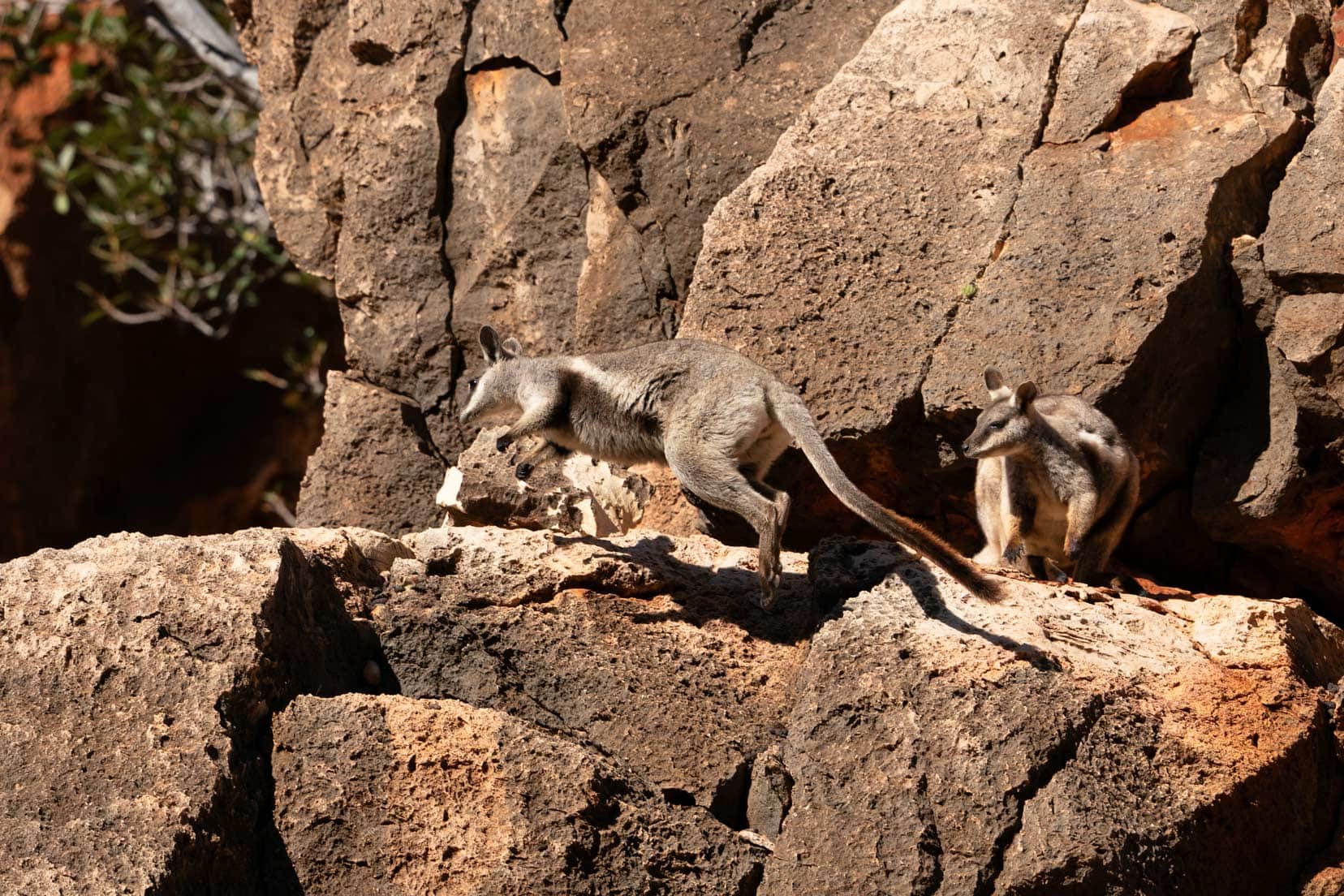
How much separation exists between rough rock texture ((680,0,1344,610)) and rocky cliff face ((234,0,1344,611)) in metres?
0.02

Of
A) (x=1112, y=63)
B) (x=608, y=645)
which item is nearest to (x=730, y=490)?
(x=608, y=645)

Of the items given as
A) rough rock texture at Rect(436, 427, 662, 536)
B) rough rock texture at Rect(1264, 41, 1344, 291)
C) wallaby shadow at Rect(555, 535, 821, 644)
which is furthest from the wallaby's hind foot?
rough rock texture at Rect(1264, 41, 1344, 291)

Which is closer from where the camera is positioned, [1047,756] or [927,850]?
[927,850]

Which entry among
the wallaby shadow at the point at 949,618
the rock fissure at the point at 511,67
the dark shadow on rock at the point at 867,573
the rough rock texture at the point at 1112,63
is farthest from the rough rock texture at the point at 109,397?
the wallaby shadow at the point at 949,618

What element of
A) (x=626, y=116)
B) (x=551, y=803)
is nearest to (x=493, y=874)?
(x=551, y=803)

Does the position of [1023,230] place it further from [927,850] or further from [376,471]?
[376,471]

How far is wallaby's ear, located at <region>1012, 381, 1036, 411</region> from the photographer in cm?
697

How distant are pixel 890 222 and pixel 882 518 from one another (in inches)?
95.5

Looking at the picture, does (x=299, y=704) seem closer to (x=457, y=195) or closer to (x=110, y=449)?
(x=457, y=195)

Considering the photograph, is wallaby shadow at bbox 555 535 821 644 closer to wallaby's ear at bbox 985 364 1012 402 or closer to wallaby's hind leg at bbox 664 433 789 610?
wallaby's hind leg at bbox 664 433 789 610

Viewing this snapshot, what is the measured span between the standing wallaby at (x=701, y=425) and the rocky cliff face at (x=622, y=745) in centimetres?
40

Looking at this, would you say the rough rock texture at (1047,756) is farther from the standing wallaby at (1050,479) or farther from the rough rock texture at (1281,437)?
the rough rock texture at (1281,437)

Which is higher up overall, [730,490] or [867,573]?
[730,490]

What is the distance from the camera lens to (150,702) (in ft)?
17.8
